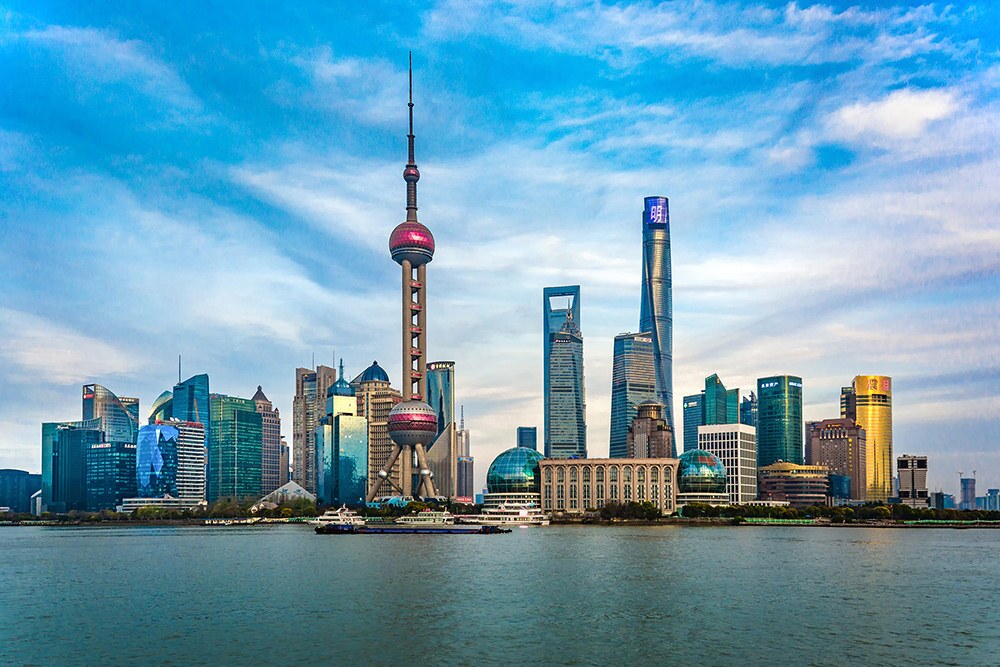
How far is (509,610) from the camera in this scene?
8912 centimetres

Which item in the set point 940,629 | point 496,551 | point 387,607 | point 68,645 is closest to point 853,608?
point 940,629

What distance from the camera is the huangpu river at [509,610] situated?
6950cm

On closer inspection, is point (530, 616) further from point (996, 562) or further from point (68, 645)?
point (996, 562)

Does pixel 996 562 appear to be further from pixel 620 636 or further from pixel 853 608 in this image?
pixel 620 636

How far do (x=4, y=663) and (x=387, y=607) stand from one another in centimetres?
3445

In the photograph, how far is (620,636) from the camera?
7569 centimetres

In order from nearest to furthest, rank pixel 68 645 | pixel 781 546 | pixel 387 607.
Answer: pixel 68 645 → pixel 387 607 → pixel 781 546

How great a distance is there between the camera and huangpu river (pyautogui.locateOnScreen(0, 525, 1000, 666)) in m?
69.5

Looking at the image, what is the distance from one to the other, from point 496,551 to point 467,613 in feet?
268

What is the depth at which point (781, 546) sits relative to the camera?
7151 inches

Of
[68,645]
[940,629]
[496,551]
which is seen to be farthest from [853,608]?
[496,551]

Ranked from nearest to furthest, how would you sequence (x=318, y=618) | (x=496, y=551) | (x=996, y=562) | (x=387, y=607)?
1. (x=318, y=618)
2. (x=387, y=607)
3. (x=996, y=562)
4. (x=496, y=551)

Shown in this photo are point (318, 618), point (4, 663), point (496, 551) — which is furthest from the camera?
point (496, 551)

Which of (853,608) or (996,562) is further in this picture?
(996,562)
